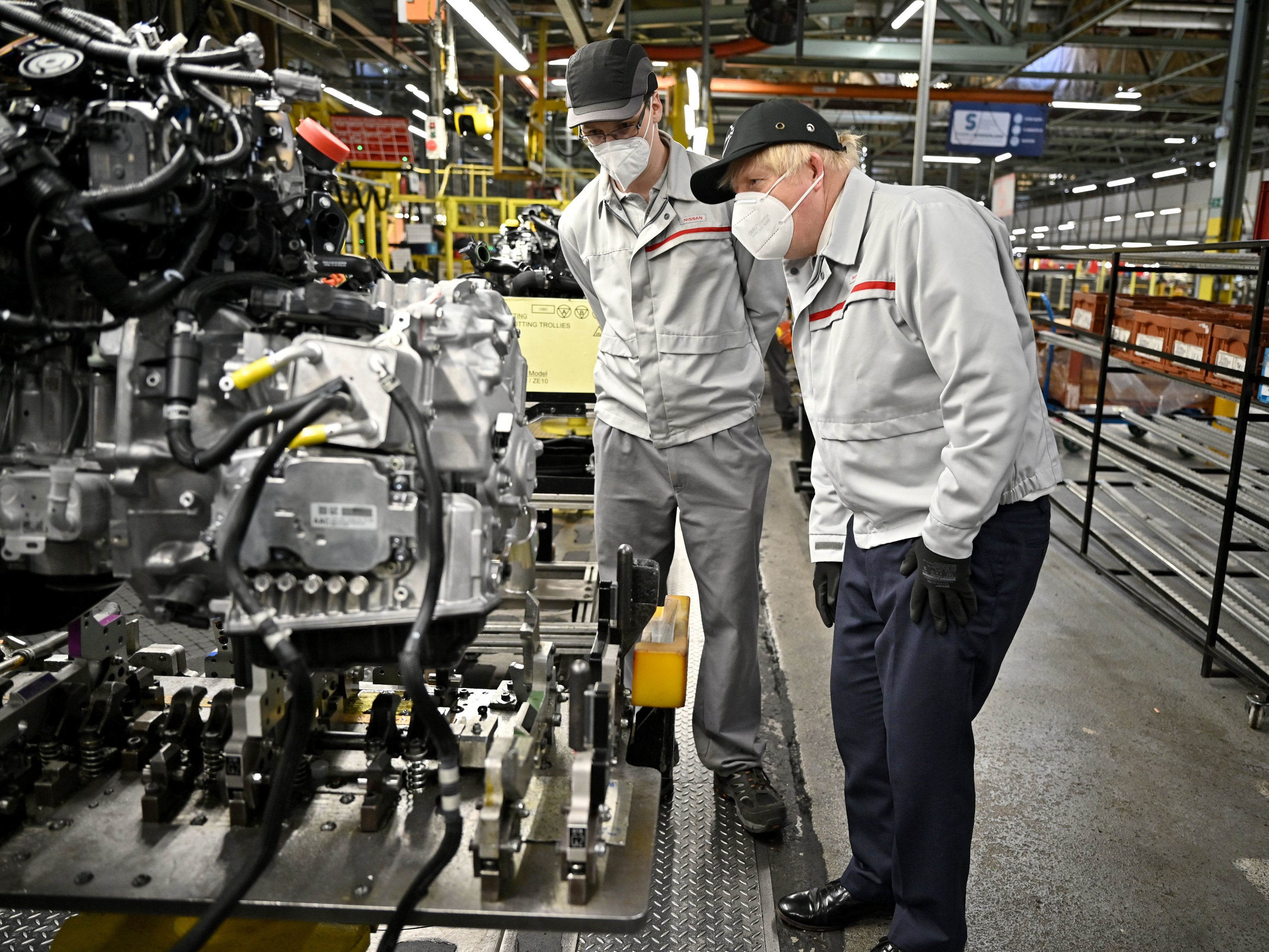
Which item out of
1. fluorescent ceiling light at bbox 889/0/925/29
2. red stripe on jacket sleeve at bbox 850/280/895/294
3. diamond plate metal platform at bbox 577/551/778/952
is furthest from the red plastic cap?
fluorescent ceiling light at bbox 889/0/925/29

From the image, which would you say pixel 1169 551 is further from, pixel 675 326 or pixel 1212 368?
pixel 675 326

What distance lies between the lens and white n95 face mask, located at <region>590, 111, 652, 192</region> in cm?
230

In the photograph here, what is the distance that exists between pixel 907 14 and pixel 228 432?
8792 mm

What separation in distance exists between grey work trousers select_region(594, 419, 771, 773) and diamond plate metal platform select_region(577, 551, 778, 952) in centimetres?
16

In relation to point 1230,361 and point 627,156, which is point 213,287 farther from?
point 1230,361

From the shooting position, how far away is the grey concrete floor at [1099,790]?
227cm

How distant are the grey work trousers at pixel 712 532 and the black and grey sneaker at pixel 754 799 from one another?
0.10ft

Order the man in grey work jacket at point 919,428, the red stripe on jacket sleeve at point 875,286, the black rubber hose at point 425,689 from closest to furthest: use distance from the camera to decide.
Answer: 1. the black rubber hose at point 425,689
2. the man in grey work jacket at point 919,428
3. the red stripe on jacket sleeve at point 875,286

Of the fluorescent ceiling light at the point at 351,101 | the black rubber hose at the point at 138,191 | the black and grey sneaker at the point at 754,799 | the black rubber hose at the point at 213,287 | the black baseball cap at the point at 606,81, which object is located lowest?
the black and grey sneaker at the point at 754,799

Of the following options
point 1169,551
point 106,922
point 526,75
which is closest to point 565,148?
point 526,75

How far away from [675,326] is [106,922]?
5.62 ft

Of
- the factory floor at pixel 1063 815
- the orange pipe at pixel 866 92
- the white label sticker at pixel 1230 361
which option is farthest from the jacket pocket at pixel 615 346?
the orange pipe at pixel 866 92

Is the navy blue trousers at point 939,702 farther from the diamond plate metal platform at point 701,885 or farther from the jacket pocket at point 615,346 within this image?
the jacket pocket at point 615,346

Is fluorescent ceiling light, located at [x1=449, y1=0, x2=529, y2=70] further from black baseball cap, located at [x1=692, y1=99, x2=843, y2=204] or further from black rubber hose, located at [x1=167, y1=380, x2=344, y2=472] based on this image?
black rubber hose, located at [x1=167, y1=380, x2=344, y2=472]
